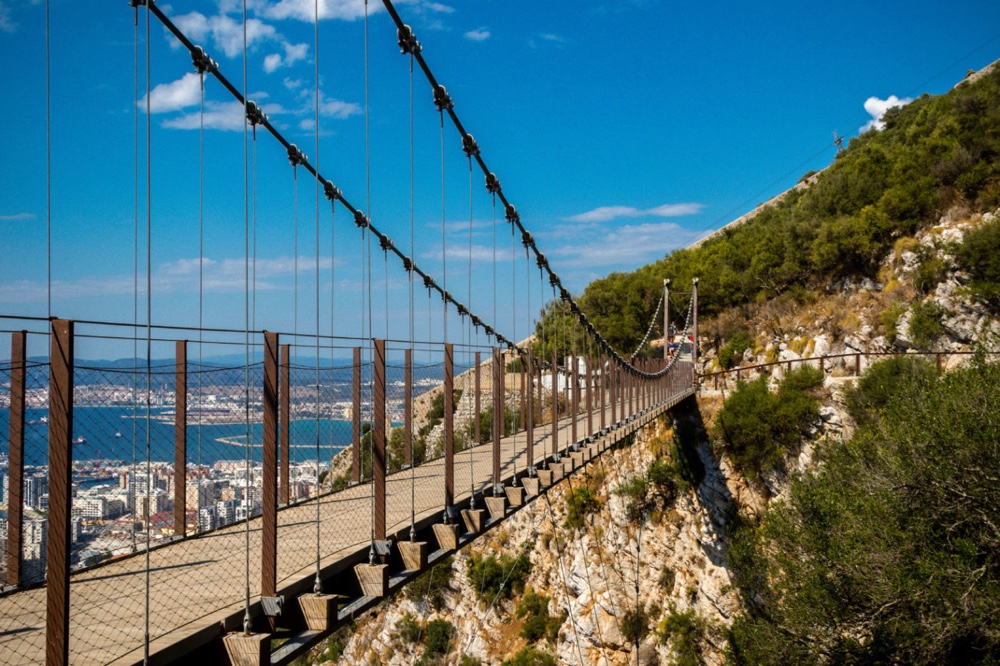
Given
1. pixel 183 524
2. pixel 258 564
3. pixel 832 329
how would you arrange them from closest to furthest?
pixel 258 564
pixel 183 524
pixel 832 329

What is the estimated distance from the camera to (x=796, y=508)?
Answer: 1190cm

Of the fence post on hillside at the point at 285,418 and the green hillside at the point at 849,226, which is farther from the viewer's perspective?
the green hillside at the point at 849,226

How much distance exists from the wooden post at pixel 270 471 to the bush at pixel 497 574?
14691mm

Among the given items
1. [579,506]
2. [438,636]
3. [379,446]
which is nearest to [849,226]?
[579,506]

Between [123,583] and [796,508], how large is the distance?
10.9 meters

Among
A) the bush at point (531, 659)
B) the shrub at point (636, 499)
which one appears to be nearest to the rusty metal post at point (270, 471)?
the bush at point (531, 659)

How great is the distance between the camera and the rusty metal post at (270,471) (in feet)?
9.97

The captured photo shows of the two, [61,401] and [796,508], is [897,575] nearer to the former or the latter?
[796,508]

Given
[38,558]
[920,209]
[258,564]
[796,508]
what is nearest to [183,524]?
[258,564]

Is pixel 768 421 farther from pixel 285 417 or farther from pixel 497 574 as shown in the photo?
pixel 285 417

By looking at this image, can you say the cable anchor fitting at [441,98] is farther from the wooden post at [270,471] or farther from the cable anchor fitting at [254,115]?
the wooden post at [270,471]

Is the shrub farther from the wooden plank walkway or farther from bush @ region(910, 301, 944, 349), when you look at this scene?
the wooden plank walkway

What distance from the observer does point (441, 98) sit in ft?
21.1

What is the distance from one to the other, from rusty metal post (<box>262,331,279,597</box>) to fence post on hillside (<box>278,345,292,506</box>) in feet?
4.10
